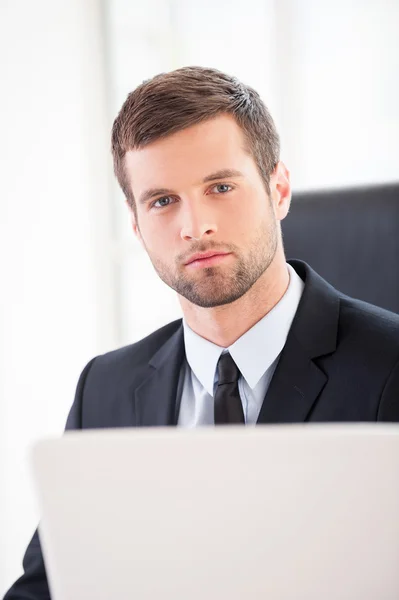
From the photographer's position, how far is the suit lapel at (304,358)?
1276 mm

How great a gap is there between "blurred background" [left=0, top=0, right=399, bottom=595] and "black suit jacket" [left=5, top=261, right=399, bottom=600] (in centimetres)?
122

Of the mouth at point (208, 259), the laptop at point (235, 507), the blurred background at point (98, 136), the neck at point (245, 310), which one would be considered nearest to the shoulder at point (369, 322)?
the neck at point (245, 310)

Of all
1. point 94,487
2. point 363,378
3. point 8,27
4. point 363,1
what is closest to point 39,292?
point 8,27

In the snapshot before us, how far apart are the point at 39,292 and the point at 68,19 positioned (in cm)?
106

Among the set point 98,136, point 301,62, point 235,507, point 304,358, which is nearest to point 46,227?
point 98,136

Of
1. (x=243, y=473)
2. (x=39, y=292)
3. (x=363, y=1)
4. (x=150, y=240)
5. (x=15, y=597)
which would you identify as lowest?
(x=15, y=597)

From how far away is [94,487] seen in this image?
65 cm

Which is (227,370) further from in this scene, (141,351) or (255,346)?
(141,351)

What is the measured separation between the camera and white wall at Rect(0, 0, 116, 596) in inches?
113

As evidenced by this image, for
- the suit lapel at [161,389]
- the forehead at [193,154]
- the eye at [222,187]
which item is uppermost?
the forehead at [193,154]

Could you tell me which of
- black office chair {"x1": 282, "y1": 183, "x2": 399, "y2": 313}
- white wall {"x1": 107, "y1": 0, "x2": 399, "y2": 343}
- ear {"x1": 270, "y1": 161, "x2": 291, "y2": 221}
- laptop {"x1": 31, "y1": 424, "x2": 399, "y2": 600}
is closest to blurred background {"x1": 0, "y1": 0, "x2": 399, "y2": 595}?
white wall {"x1": 107, "y1": 0, "x2": 399, "y2": 343}

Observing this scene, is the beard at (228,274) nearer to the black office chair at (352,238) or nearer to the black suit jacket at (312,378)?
the black suit jacket at (312,378)

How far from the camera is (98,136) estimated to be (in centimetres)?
326

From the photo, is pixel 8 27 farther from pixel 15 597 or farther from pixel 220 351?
pixel 15 597
